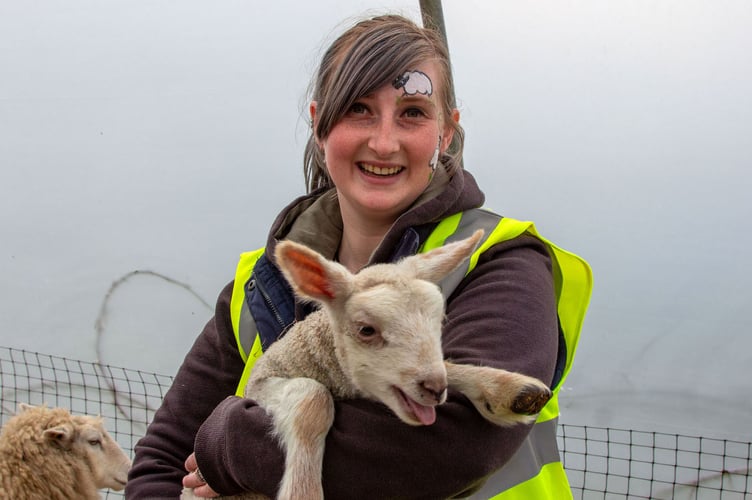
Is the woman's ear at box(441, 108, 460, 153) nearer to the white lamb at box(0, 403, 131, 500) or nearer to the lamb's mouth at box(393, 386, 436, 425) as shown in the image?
the lamb's mouth at box(393, 386, 436, 425)

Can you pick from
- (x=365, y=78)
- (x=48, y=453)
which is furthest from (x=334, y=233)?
(x=48, y=453)

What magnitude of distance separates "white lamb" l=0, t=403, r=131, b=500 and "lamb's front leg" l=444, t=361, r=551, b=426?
3.29 m

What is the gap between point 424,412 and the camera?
→ 4.40 ft

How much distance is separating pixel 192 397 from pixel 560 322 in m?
1.18

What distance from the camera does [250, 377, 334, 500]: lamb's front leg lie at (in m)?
1.39

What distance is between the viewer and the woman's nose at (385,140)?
1871 millimetres

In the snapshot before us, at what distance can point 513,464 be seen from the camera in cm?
163

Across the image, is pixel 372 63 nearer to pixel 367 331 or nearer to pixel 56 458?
pixel 367 331

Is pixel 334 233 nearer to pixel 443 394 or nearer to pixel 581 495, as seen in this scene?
pixel 443 394

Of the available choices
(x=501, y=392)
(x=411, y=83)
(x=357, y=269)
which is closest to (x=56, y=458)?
(x=357, y=269)

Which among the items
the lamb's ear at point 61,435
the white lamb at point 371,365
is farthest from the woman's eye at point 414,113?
the lamb's ear at point 61,435

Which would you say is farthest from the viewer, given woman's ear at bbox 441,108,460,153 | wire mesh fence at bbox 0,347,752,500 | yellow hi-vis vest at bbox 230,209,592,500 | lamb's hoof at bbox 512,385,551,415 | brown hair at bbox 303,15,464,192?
wire mesh fence at bbox 0,347,752,500

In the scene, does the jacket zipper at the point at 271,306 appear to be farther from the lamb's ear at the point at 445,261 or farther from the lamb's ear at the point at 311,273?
the lamb's ear at the point at 445,261

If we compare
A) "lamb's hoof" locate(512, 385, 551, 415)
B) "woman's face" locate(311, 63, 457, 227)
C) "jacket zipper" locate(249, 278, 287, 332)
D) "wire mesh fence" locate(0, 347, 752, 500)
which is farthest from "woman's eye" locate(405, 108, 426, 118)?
"wire mesh fence" locate(0, 347, 752, 500)
